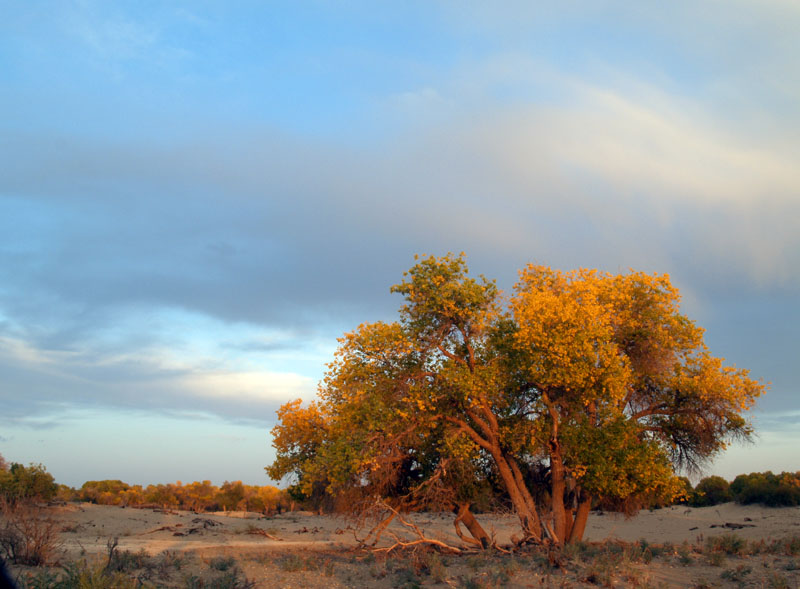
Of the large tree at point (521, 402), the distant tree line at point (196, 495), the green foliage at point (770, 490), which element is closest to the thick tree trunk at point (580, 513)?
the large tree at point (521, 402)

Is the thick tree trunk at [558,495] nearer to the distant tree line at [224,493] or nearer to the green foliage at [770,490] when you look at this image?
the distant tree line at [224,493]

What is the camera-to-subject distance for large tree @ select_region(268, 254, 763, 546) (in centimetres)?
1584

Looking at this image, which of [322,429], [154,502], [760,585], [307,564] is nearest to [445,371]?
[322,429]

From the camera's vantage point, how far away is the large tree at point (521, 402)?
52.0ft

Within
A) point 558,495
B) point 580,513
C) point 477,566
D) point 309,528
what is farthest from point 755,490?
point 477,566

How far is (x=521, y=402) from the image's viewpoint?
17672 mm

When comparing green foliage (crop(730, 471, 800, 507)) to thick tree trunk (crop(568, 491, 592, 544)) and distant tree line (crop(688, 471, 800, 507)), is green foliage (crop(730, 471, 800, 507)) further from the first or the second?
thick tree trunk (crop(568, 491, 592, 544))

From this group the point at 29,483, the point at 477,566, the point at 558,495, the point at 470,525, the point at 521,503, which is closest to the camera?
the point at 477,566

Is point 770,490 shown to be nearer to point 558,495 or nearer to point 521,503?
point 558,495

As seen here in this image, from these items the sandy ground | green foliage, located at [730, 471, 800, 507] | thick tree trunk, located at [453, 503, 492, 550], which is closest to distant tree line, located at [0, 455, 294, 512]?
the sandy ground

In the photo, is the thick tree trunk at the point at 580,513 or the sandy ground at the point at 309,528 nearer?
the thick tree trunk at the point at 580,513

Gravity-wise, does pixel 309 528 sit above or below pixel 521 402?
below

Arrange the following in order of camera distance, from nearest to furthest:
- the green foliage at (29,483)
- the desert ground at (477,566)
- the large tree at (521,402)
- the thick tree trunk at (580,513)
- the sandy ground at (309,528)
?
the desert ground at (477,566) < the large tree at (521,402) < the thick tree trunk at (580,513) < the sandy ground at (309,528) < the green foliage at (29,483)

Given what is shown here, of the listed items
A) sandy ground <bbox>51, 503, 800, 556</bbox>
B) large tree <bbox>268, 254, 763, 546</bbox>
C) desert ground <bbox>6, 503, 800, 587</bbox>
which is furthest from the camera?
sandy ground <bbox>51, 503, 800, 556</bbox>
